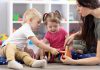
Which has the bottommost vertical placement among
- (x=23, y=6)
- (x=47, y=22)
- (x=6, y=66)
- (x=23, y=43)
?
(x=6, y=66)

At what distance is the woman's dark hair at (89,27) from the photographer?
155cm

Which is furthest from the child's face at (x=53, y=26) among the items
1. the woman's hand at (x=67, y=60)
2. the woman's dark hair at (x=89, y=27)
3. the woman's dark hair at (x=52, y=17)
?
the woman's hand at (x=67, y=60)

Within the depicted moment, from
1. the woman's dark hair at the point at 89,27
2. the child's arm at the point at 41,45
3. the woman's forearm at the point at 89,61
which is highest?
the woman's dark hair at the point at 89,27

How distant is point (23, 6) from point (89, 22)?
76.8 inches

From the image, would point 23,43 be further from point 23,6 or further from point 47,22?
point 23,6

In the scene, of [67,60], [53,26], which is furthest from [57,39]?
[67,60]

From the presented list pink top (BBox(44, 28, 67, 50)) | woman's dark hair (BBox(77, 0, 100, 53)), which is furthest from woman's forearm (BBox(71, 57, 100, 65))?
pink top (BBox(44, 28, 67, 50))

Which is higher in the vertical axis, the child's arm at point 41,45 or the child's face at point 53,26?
the child's face at point 53,26

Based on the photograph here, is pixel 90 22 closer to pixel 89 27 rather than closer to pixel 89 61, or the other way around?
pixel 89 27

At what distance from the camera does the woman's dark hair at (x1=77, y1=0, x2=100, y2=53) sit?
1.55m

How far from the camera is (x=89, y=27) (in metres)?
1.74

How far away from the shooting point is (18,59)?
5.53 ft

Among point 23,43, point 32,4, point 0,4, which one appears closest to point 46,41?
point 23,43

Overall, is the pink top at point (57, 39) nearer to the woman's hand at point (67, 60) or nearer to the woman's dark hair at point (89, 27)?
the woman's dark hair at point (89, 27)
